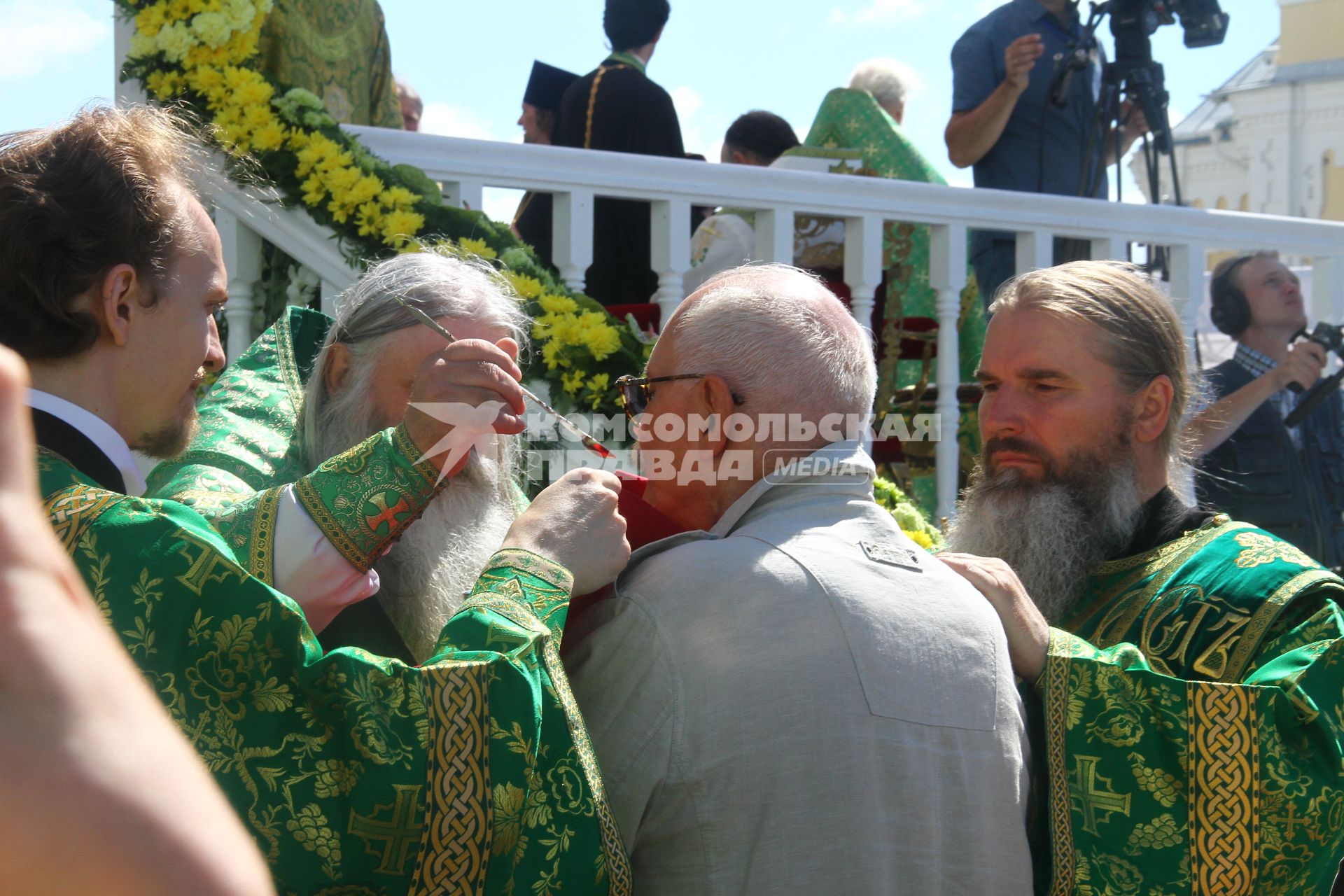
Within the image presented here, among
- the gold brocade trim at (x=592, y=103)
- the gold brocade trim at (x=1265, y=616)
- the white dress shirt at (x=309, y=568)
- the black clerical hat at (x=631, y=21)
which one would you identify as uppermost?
the black clerical hat at (x=631, y=21)

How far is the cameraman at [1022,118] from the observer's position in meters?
5.36

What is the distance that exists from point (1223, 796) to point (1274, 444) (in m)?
3.39

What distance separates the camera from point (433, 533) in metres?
2.81

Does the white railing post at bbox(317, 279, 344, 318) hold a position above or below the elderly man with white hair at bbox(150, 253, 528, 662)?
above

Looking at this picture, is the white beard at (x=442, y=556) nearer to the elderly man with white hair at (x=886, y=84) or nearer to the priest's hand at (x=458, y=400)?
the priest's hand at (x=458, y=400)

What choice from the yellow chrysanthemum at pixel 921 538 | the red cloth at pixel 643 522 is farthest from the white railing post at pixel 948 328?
the red cloth at pixel 643 522

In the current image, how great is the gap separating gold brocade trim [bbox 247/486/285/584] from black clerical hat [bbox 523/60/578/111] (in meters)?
4.34

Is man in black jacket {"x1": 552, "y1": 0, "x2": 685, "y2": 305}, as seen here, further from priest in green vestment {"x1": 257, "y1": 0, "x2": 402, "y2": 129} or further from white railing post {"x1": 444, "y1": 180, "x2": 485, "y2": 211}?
white railing post {"x1": 444, "y1": 180, "x2": 485, "y2": 211}

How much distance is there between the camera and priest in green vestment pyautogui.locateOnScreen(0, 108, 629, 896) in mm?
1703

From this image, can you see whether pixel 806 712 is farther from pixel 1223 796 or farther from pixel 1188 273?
pixel 1188 273

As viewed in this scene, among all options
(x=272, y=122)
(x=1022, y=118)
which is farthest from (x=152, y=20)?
(x=1022, y=118)

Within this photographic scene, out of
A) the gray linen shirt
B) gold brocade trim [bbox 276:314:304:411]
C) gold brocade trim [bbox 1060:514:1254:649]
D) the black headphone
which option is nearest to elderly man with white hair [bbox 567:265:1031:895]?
the gray linen shirt

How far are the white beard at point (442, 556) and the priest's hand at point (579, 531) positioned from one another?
0.52 meters

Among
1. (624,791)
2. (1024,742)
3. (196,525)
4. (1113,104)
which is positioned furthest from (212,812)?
(1113,104)
